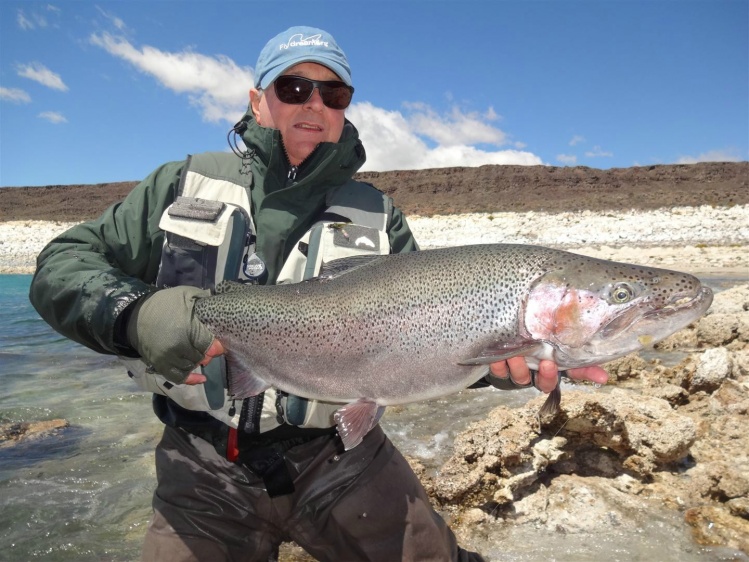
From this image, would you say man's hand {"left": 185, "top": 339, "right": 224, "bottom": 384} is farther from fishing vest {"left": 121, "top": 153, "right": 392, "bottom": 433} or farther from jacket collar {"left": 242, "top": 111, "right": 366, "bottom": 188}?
jacket collar {"left": 242, "top": 111, "right": 366, "bottom": 188}

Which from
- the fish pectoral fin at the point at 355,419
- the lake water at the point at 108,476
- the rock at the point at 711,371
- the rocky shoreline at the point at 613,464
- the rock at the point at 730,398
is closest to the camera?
the fish pectoral fin at the point at 355,419

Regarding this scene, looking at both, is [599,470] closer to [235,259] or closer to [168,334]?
[235,259]

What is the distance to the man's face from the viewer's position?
9.99 feet

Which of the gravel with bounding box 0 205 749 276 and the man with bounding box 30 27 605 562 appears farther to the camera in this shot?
the gravel with bounding box 0 205 749 276

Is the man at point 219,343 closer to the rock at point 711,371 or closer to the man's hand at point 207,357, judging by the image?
the man's hand at point 207,357

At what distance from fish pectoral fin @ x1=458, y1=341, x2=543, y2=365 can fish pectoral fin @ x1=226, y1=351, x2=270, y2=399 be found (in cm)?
96

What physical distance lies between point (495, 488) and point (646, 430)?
45.8 inches

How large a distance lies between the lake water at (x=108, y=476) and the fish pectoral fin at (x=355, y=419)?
1.43 metres

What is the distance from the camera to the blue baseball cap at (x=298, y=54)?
9.76ft

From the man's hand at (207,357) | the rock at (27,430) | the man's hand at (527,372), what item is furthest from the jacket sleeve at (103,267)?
the rock at (27,430)

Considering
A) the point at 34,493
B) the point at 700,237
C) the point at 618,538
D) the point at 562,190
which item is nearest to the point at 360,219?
the point at 618,538

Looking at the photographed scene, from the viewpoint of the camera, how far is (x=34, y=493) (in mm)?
4762

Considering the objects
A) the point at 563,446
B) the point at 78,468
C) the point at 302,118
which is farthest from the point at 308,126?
the point at 78,468

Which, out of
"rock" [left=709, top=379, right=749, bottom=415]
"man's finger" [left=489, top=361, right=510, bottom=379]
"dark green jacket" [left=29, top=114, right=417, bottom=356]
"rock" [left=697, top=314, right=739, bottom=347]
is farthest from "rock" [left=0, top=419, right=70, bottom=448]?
"rock" [left=697, top=314, right=739, bottom=347]
